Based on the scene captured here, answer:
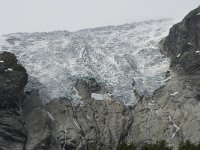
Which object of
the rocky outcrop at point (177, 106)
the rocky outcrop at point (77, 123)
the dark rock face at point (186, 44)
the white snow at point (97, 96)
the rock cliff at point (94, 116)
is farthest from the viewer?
the dark rock face at point (186, 44)

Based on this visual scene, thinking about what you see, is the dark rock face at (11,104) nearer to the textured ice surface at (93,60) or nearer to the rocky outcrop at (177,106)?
the textured ice surface at (93,60)

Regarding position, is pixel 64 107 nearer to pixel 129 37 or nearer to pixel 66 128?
pixel 66 128

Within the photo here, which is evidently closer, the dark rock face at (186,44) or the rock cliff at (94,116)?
the rock cliff at (94,116)

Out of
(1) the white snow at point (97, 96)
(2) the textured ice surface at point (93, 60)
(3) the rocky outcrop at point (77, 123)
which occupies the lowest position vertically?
(3) the rocky outcrop at point (77, 123)

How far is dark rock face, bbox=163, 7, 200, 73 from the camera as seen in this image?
273 feet

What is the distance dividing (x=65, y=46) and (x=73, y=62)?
619 centimetres

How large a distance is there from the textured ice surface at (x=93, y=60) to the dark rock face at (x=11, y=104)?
217 inches

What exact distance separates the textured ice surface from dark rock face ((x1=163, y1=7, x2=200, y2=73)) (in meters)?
2.13

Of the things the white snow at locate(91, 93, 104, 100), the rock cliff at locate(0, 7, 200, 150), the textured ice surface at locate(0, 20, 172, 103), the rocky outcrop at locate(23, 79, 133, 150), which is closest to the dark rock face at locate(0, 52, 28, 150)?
the rock cliff at locate(0, 7, 200, 150)

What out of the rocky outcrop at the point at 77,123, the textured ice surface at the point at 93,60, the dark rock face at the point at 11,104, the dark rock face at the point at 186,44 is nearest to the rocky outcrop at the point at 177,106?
the dark rock face at the point at 186,44

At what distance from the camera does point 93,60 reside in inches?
3533

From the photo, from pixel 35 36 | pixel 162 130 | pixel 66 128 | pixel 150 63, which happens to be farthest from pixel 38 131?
pixel 35 36

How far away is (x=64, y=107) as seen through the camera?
78.9 meters

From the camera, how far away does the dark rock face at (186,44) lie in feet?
273
